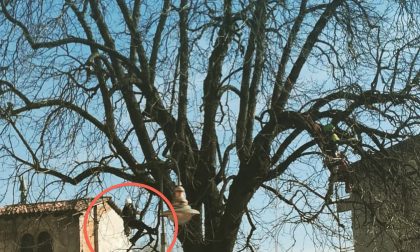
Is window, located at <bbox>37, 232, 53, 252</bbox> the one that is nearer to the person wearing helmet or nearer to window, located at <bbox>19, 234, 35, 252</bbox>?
window, located at <bbox>19, 234, 35, 252</bbox>

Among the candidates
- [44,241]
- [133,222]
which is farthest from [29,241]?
[133,222]

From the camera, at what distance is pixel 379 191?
10.9 meters

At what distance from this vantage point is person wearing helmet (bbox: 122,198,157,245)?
10578 mm

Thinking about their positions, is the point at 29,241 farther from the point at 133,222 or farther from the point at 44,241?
the point at 133,222

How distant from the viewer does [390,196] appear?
10562 millimetres

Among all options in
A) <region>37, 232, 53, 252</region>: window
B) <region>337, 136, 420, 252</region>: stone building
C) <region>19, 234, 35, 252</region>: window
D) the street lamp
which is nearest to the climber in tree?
<region>337, 136, 420, 252</region>: stone building

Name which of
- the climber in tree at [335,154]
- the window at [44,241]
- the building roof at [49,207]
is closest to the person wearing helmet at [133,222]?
the building roof at [49,207]

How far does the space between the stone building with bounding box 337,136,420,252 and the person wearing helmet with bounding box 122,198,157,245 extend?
2690 mm

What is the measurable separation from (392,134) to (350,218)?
1398mm

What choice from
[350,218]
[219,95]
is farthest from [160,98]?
[350,218]

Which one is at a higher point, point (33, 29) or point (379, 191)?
point (33, 29)

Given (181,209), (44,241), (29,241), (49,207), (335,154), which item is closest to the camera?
(181,209)

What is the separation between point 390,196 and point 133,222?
354 centimetres

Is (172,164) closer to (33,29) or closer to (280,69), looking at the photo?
(280,69)
